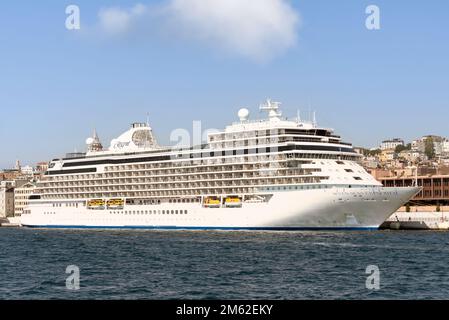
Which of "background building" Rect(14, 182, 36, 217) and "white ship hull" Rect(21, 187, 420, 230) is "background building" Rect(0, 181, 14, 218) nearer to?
"background building" Rect(14, 182, 36, 217)

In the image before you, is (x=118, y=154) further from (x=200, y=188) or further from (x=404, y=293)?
(x=404, y=293)

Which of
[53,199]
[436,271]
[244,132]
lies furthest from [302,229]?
[53,199]

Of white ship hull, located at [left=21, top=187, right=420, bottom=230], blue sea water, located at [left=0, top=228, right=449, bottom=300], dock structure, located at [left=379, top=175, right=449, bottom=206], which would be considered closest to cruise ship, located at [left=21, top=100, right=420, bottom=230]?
white ship hull, located at [left=21, top=187, right=420, bottom=230]

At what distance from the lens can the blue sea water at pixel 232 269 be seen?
93.6ft

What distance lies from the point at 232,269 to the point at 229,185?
4132cm

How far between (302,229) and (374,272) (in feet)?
120

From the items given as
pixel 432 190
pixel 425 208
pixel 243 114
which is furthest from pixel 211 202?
pixel 432 190

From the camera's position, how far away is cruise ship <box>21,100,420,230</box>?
2697 inches

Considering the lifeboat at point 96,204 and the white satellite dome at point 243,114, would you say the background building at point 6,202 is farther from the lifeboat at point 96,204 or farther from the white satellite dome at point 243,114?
the white satellite dome at point 243,114

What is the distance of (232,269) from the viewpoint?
36.2m

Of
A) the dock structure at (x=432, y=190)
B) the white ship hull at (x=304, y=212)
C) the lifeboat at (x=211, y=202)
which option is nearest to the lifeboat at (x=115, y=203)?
the white ship hull at (x=304, y=212)

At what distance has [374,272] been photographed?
33031 mm

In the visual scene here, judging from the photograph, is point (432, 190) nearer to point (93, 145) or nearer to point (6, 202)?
point (93, 145)

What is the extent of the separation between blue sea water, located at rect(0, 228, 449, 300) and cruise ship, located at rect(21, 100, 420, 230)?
11585 mm
